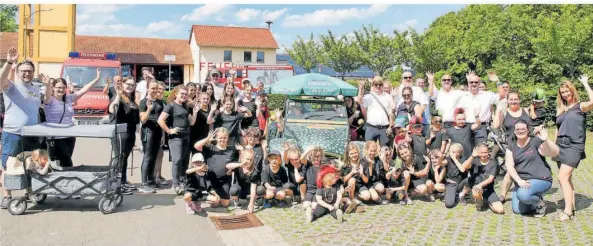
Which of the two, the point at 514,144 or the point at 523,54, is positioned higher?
the point at 523,54

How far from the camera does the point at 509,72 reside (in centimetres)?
2627

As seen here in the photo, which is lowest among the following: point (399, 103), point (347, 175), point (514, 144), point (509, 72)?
point (347, 175)

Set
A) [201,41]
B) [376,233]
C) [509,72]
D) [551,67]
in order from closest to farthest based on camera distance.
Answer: [376,233] → [551,67] → [509,72] → [201,41]

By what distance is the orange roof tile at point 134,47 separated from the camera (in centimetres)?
4938

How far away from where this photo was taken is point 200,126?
26.6 ft

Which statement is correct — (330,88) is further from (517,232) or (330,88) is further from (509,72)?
(509,72)

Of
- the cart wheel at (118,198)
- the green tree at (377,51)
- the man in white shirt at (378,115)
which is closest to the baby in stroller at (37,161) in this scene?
the cart wheel at (118,198)

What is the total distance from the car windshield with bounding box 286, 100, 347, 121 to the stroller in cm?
358

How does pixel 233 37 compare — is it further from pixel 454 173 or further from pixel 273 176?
pixel 454 173

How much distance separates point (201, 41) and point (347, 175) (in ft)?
147

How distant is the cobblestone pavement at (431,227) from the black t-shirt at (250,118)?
2.22m

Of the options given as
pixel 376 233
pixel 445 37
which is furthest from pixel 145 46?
pixel 376 233

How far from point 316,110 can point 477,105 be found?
112 inches

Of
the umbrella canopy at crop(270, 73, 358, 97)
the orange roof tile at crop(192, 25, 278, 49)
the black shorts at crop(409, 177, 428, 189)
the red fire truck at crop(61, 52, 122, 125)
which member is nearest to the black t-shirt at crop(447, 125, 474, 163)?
the black shorts at crop(409, 177, 428, 189)
